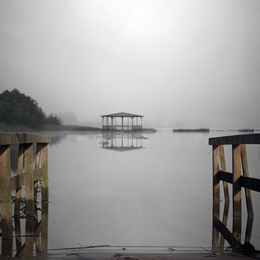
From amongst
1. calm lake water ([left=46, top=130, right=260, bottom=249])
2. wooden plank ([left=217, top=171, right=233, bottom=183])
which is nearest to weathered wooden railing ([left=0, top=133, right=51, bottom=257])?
calm lake water ([left=46, top=130, right=260, bottom=249])

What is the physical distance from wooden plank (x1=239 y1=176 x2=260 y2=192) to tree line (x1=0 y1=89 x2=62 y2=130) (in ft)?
133

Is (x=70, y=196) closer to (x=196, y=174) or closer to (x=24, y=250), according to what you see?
(x=24, y=250)

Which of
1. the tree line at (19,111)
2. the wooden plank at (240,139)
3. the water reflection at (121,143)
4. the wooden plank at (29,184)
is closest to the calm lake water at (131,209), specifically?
the wooden plank at (29,184)

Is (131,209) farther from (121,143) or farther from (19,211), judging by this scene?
(121,143)

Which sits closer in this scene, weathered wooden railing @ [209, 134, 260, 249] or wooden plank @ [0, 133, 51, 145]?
wooden plank @ [0, 133, 51, 145]

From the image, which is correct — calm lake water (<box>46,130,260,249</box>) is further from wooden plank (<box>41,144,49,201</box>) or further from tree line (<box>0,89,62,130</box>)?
tree line (<box>0,89,62,130</box>)

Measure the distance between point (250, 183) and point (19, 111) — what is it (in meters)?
41.9

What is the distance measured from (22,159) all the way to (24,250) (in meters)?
1.65

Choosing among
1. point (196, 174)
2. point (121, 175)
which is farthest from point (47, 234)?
point (196, 174)

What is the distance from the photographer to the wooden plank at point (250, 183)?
3.92m

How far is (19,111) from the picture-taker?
4381cm

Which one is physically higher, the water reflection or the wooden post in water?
the water reflection

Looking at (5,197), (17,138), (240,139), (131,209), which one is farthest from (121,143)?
(5,197)

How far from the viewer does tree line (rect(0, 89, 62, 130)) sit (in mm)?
43406
